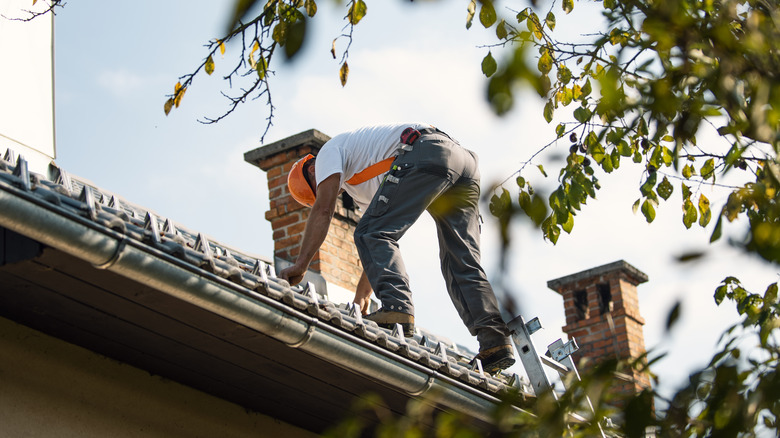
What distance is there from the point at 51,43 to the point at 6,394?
4531 mm

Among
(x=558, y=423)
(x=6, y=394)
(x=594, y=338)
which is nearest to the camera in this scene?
(x=558, y=423)

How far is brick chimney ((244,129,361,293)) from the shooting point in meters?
7.03

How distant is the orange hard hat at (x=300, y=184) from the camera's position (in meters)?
4.96

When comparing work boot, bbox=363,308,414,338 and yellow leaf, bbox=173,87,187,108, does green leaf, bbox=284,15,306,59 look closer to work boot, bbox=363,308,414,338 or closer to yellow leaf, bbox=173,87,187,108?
yellow leaf, bbox=173,87,187,108

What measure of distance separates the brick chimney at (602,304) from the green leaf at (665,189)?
19.1 feet

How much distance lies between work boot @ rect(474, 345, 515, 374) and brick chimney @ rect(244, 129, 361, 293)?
98.9 inches

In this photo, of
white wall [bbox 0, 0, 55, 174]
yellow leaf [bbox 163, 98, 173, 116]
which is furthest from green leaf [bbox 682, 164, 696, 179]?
white wall [bbox 0, 0, 55, 174]

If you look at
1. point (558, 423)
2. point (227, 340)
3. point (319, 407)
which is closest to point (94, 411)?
point (227, 340)

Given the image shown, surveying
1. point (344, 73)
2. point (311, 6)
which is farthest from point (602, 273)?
point (311, 6)

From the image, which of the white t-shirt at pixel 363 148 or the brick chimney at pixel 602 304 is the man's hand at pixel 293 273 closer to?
the white t-shirt at pixel 363 148

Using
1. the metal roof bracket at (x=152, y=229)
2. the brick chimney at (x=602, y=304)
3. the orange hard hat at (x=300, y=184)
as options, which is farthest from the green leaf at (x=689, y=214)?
the brick chimney at (x=602, y=304)

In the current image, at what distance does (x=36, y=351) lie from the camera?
349cm

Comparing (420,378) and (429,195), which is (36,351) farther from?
(429,195)

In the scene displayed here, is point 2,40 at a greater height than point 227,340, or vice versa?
point 2,40
